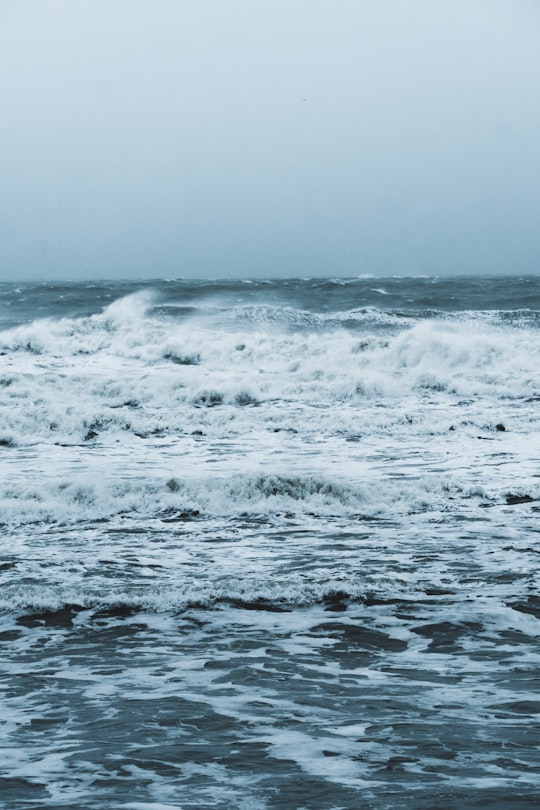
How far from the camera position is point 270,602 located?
6062mm

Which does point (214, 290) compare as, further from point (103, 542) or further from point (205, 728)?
point (205, 728)

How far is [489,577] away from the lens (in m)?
6.45

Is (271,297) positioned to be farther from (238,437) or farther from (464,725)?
(464,725)

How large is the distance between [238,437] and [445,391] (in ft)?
20.1

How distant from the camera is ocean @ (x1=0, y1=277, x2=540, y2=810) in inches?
150

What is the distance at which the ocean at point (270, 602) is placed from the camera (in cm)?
381

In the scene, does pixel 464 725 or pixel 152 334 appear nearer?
pixel 464 725

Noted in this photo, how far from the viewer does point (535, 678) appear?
471cm

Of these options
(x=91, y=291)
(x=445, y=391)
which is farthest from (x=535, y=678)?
(x=91, y=291)

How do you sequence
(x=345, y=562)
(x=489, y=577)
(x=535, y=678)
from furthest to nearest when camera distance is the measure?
(x=345, y=562)
(x=489, y=577)
(x=535, y=678)

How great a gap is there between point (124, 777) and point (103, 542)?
4.03m

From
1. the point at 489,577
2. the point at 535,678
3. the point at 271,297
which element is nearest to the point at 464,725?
the point at 535,678

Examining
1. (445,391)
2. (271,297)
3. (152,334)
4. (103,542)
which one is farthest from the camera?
(271,297)

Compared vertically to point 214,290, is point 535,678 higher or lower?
lower
